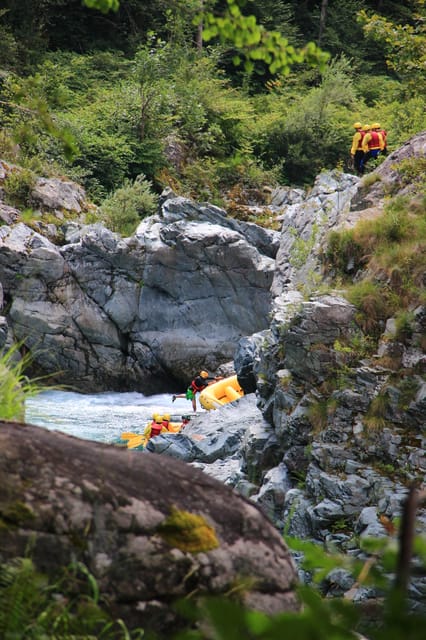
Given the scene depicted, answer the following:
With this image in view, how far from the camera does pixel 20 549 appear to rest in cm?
219

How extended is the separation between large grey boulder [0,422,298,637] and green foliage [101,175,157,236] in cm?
2081

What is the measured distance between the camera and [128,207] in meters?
23.5

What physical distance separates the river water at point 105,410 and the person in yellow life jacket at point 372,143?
859cm

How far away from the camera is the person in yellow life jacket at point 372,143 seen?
1770 cm

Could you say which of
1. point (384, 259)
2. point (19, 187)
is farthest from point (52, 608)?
point (19, 187)

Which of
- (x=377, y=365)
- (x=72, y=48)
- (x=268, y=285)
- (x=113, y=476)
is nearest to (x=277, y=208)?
(x=268, y=285)

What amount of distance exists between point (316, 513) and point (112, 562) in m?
6.16

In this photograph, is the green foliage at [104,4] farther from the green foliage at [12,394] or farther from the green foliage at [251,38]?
the green foliage at [12,394]

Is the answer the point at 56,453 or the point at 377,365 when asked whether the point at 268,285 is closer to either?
the point at 377,365

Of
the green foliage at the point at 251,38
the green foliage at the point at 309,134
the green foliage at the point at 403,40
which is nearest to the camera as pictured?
the green foliage at the point at 251,38

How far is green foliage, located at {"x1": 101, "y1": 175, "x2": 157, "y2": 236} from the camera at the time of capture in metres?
23.2

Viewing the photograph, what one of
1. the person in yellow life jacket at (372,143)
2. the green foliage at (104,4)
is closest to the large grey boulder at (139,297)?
the person in yellow life jacket at (372,143)

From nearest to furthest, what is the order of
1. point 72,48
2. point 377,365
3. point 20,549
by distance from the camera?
point 20,549 < point 377,365 < point 72,48

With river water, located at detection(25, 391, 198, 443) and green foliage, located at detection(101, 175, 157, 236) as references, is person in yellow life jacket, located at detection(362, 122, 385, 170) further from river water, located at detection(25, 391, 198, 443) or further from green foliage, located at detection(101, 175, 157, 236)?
green foliage, located at detection(101, 175, 157, 236)
